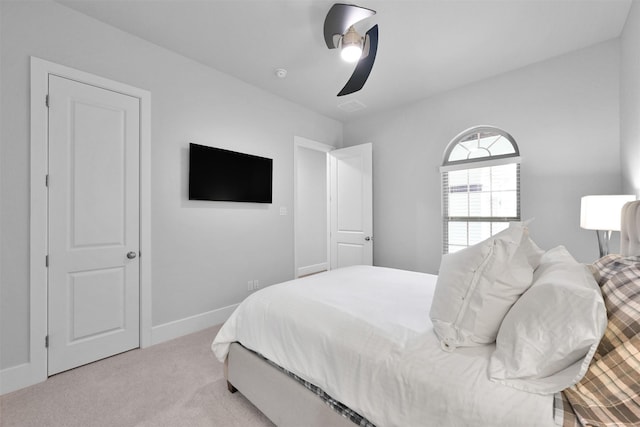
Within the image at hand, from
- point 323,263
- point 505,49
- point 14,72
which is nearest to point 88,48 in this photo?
point 14,72

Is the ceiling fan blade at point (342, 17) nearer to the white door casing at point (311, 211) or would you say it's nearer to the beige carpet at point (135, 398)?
the beige carpet at point (135, 398)

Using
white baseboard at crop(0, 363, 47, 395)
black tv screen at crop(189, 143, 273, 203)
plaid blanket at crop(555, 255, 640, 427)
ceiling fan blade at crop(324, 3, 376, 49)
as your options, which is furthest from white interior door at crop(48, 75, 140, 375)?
plaid blanket at crop(555, 255, 640, 427)

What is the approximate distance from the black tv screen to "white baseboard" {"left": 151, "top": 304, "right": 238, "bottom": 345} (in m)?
1.26

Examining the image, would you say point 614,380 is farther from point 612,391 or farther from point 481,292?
point 481,292

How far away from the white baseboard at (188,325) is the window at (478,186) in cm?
285

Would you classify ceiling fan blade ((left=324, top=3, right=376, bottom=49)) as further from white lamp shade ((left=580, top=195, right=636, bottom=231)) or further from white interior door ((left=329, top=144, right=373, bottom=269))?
white lamp shade ((left=580, top=195, right=636, bottom=231))

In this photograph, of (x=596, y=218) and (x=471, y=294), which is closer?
(x=471, y=294)

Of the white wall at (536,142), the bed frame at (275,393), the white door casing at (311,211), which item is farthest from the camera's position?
the white door casing at (311,211)

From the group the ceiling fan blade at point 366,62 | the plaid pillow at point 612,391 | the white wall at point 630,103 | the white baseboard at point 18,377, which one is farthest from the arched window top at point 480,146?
the white baseboard at point 18,377

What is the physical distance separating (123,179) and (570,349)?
310 cm

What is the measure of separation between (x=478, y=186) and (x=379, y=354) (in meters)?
2.91

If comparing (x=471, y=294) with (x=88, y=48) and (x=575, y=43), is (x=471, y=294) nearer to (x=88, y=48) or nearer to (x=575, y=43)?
(x=575, y=43)

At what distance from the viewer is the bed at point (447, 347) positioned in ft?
2.89

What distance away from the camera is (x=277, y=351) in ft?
5.16
